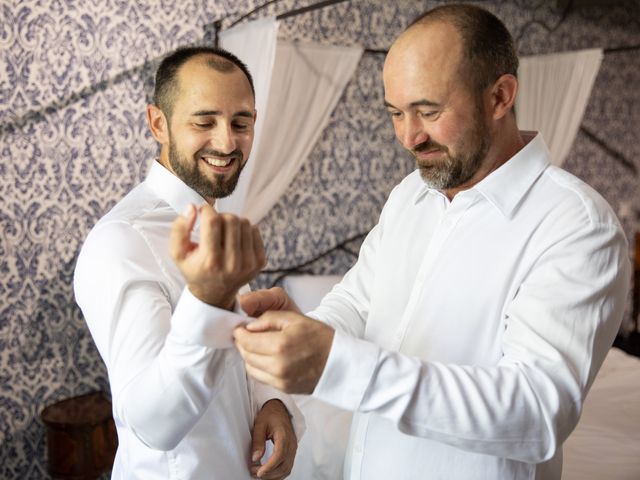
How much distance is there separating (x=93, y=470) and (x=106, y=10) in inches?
96.0

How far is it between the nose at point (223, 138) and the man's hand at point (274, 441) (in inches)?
27.4

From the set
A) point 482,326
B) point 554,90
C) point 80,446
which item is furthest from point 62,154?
point 554,90

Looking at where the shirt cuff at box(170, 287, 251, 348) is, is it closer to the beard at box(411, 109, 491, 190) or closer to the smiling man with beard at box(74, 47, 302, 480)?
the smiling man with beard at box(74, 47, 302, 480)

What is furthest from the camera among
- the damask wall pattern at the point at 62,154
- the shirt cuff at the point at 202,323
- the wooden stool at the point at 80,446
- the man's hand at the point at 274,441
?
the damask wall pattern at the point at 62,154

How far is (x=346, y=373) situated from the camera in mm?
1049

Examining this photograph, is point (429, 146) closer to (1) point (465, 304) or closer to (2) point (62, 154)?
(1) point (465, 304)

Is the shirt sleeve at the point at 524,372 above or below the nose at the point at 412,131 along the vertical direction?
below

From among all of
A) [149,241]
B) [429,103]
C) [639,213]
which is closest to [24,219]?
[149,241]

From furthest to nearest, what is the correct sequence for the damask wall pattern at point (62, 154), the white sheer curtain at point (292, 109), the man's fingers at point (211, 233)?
1. the white sheer curtain at point (292, 109)
2. the damask wall pattern at point (62, 154)
3. the man's fingers at point (211, 233)

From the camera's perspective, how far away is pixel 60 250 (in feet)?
11.5

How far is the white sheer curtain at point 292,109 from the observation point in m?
3.90

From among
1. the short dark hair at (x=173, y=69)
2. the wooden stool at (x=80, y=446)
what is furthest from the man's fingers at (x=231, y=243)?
the wooden stool at (x=80, y=446)

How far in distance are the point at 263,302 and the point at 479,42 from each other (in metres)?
0.76

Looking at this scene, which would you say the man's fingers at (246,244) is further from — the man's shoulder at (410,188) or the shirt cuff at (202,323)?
the man's shoulder at (410,188)
